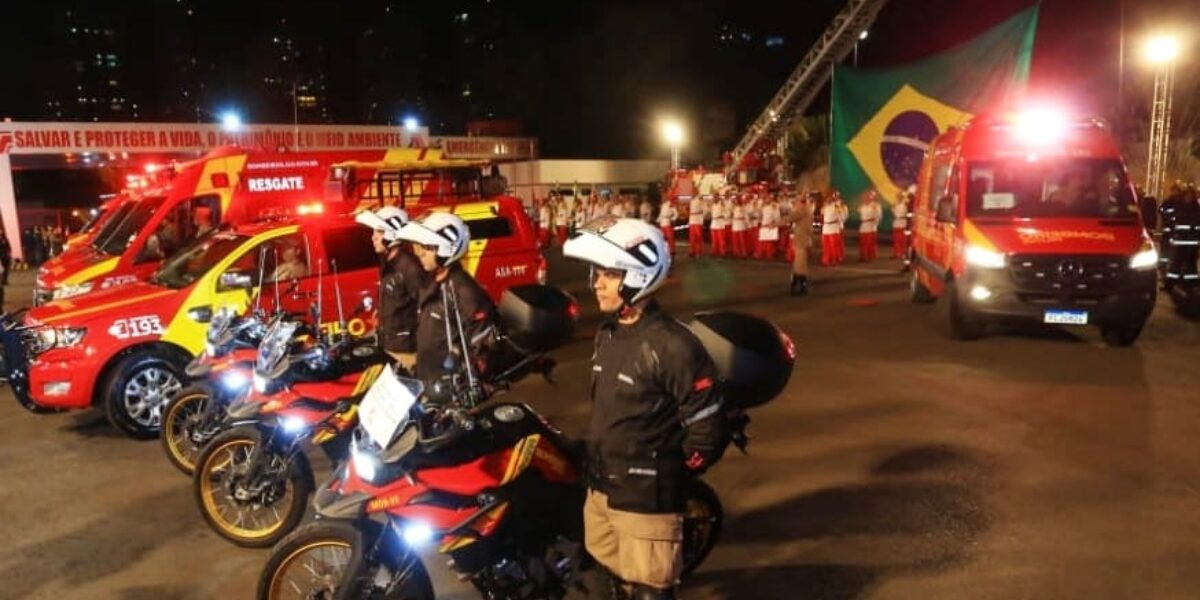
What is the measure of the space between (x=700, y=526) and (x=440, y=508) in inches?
63.9

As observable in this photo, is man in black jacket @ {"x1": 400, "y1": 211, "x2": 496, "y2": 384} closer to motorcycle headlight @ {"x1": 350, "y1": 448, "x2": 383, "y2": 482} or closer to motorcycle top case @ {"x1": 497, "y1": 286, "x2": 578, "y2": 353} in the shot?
motorcycle top case @ {"x1": 497, "y1": 286, "x2": 578, "y2": 353}

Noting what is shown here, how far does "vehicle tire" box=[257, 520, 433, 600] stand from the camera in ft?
12.2

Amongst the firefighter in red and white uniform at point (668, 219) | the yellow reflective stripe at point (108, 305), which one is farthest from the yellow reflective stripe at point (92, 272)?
the firefighter in red and white uniform at point (668, 219)

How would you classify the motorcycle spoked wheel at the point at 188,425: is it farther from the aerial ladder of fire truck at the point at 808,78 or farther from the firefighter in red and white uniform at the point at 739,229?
the aerial ladder of fire truck at the point at 808,78

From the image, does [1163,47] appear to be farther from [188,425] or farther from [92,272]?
[92,272]

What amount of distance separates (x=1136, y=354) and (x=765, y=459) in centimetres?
557

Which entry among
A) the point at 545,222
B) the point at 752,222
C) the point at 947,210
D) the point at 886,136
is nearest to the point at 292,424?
the point at 947,210

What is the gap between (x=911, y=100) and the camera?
2122 cm

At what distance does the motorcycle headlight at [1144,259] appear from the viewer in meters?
10.0

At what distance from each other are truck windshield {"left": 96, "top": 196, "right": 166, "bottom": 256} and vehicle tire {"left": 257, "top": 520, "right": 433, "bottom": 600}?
10.3m

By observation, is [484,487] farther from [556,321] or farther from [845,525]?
[845,525]

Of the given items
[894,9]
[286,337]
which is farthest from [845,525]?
[894,9]

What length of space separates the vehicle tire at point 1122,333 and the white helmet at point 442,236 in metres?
7.78

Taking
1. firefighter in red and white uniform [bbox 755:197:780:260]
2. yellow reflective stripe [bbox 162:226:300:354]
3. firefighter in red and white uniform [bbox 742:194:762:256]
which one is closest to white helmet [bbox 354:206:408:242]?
yellow reflective stripe [bbox 162:226:300:354]
